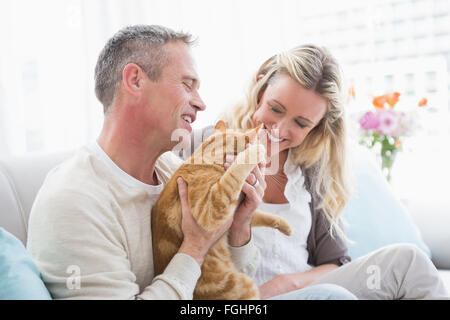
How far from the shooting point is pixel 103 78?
3.49 feet

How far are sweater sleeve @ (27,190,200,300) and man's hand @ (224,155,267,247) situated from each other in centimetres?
17

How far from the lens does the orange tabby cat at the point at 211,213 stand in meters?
0.95

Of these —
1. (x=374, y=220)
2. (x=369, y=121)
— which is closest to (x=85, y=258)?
(x=374, y=220)

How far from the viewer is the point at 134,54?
1025mm

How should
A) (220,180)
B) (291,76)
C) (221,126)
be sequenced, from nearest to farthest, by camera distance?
(220,180)
(221,126)
(291,76)

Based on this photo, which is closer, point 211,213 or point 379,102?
point 211,213

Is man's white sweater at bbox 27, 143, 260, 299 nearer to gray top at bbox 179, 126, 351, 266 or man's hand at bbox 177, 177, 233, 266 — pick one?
man's hand at bbox 177, 177, 233, 266

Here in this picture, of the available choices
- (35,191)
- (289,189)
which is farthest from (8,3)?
(289,189)

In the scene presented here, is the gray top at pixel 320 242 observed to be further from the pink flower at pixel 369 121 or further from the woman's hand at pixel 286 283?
the pink flower at pixel 369 121

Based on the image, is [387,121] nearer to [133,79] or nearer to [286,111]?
[286,111]

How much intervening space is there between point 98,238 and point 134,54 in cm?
43

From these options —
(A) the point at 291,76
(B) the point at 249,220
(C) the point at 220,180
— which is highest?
(A) the point at 291,76
